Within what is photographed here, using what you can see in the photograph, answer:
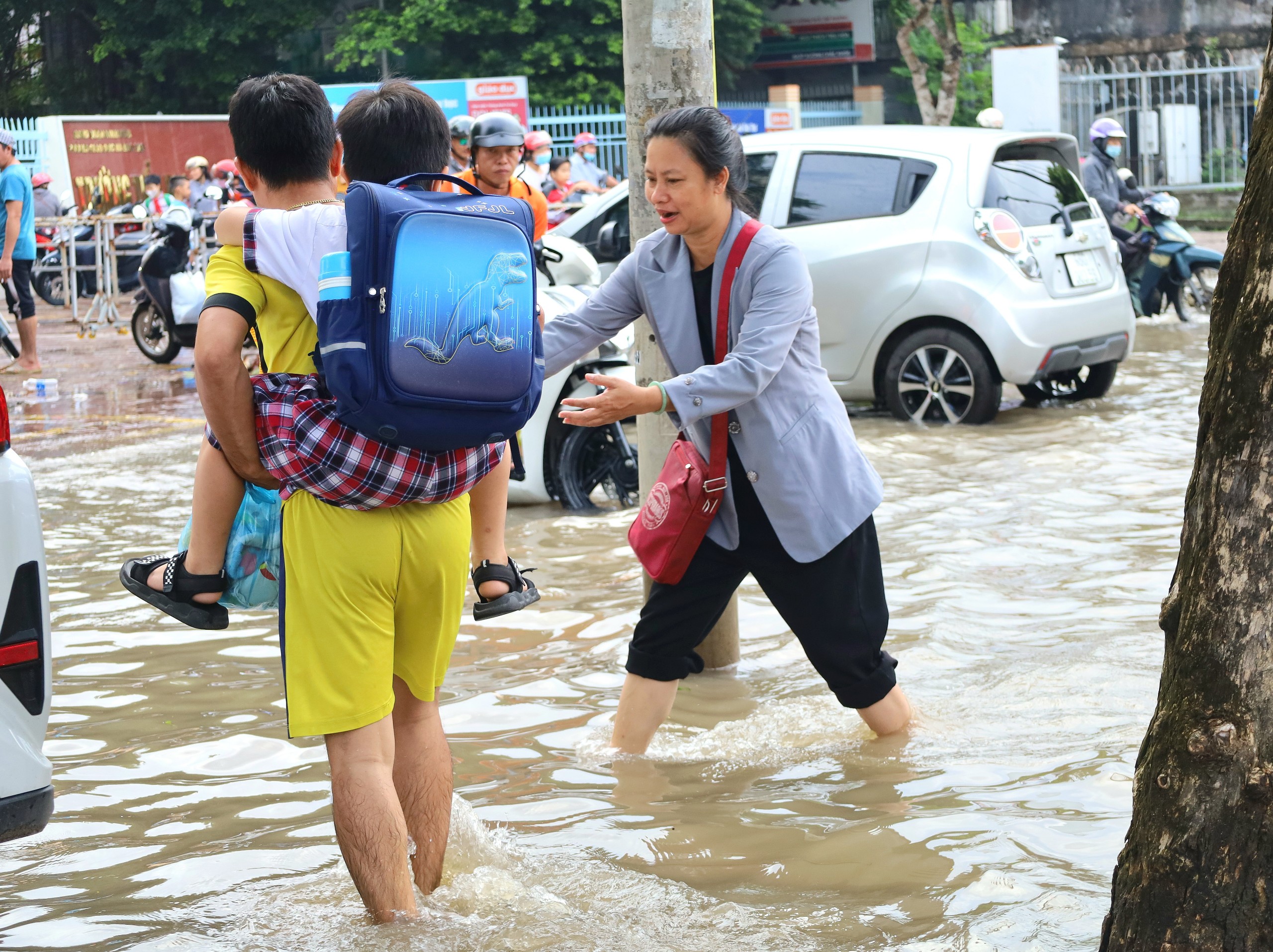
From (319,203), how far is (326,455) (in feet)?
1.63

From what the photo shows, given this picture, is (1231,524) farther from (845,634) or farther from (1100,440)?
(1100,440)

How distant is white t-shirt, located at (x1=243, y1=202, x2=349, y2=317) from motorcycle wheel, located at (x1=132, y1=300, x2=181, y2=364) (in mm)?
12101

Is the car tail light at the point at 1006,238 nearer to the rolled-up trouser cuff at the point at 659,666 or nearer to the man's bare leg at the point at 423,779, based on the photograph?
the rolled-up trouser cuff at the point at 659,666

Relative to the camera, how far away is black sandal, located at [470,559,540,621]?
320 centimetres

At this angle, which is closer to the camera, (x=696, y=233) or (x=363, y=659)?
(x=363, y=659)

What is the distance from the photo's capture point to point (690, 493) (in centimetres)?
374

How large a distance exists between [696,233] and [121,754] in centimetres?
227

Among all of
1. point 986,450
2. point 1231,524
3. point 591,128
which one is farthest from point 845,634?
point 591,128

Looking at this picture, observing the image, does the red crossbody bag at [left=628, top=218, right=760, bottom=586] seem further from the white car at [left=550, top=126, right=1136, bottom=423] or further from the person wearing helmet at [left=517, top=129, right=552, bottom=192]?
the person wearing helmet at [left=517, top=129, right=552, bottom=192]

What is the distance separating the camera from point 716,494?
3752 mm

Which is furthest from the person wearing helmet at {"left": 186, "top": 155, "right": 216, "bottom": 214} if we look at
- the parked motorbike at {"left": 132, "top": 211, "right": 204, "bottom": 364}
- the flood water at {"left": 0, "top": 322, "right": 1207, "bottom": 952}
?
the flood water at {"left": 0, "top": 322, "right": 1207, "bottom": 952}

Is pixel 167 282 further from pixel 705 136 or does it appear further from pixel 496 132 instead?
pixel 705 136

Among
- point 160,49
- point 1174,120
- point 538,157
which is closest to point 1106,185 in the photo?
point 538,157

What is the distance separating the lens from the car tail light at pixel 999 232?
9000mm
